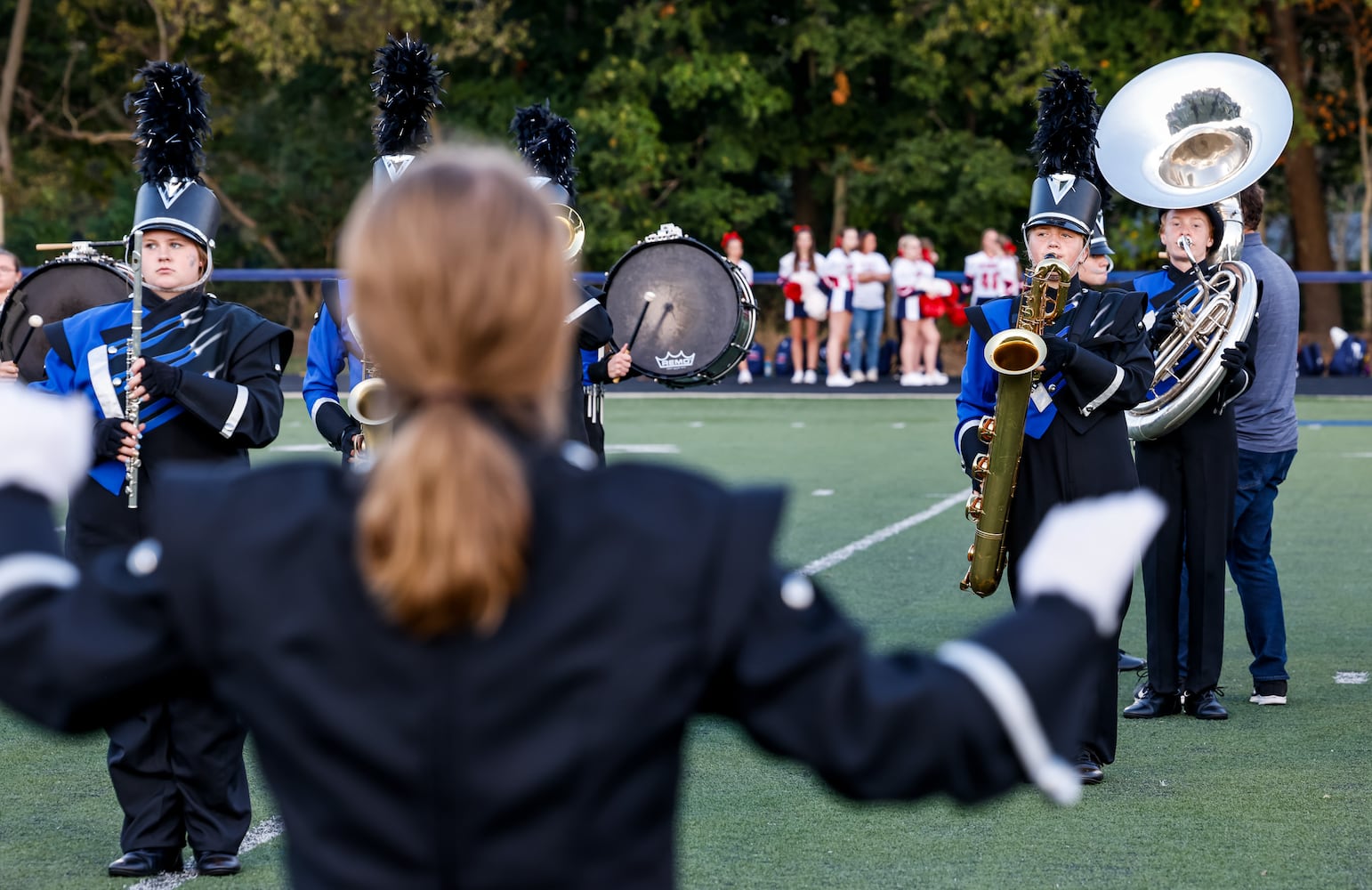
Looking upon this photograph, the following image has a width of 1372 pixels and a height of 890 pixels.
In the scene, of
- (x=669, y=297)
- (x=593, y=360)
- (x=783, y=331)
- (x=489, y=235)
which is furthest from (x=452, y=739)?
(x=783, y=331)

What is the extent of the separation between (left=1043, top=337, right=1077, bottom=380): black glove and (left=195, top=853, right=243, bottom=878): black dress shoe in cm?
260

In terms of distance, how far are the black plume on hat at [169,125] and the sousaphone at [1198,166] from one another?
9.43 feet

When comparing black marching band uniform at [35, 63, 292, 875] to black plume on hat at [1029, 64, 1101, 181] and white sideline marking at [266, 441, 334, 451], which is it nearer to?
black plume on hat at [1029, 64, 1101, 181]

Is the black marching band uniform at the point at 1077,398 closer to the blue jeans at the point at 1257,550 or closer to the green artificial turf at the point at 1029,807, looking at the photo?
the green artificial turf at the point at 1029,807

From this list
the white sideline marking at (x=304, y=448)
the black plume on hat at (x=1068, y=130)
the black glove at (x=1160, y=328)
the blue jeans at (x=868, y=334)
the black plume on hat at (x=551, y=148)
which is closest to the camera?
the black plume on hat at (x=1068, y=130)

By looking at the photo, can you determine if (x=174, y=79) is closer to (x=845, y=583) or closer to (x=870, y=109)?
(x=845, y=583)

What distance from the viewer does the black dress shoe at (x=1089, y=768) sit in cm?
534

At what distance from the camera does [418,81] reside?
636 cm

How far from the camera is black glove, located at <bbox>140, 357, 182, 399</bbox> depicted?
457 centimetres

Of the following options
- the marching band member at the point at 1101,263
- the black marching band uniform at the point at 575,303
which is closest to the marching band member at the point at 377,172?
the black marching band uniform at the point at 575,303

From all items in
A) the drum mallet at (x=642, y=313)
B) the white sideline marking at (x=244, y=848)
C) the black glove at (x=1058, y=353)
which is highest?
the drum mallet at (x=642, y=313)

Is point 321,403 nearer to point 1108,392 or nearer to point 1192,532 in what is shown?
point 1108,392

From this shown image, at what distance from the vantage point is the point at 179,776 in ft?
14.8

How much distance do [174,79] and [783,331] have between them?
2299cm
